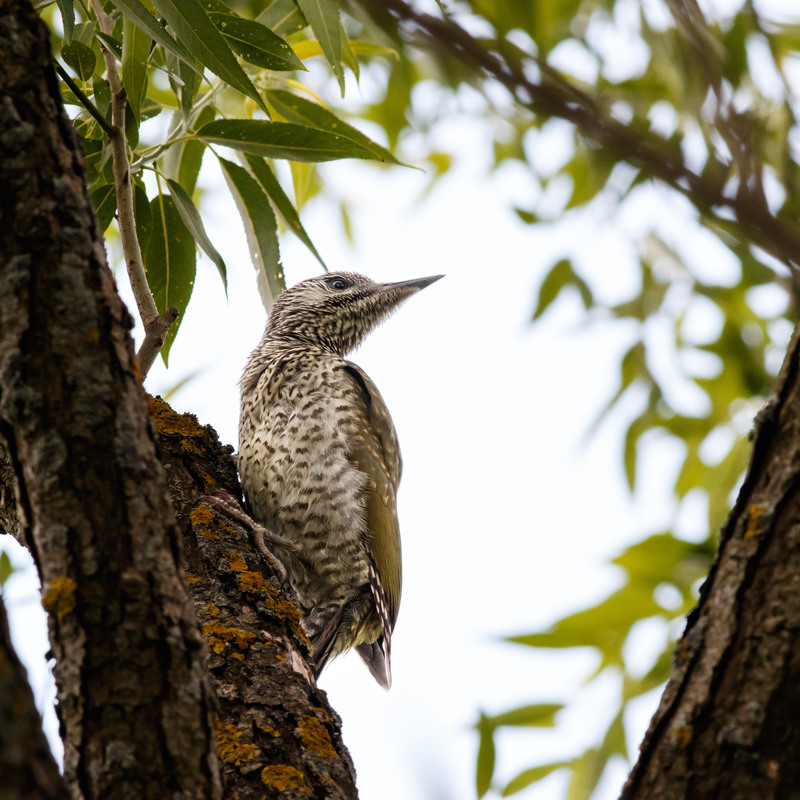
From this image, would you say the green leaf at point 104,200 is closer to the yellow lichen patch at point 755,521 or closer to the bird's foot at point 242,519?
the bird's foot at point 242,519

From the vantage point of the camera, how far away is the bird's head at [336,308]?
14.5 ft

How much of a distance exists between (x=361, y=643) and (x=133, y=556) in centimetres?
253

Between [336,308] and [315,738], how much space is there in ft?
9.70

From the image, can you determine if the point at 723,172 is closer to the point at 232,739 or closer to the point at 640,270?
the point at 232,739

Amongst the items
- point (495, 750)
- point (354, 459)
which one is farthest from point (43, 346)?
point (354, 459)

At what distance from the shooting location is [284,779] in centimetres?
174

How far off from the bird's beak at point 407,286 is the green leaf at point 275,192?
6.69ft

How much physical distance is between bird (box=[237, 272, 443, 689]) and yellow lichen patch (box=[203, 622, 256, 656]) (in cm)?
109

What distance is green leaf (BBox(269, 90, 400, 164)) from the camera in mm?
2520

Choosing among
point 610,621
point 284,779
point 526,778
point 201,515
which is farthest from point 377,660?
point 284,779

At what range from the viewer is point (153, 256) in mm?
2623

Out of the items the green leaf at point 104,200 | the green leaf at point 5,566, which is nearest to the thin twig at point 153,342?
the green leaf at point 104,200

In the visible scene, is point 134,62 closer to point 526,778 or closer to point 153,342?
point 153,342

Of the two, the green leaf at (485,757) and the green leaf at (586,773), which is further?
the green leaf at (586,773)
